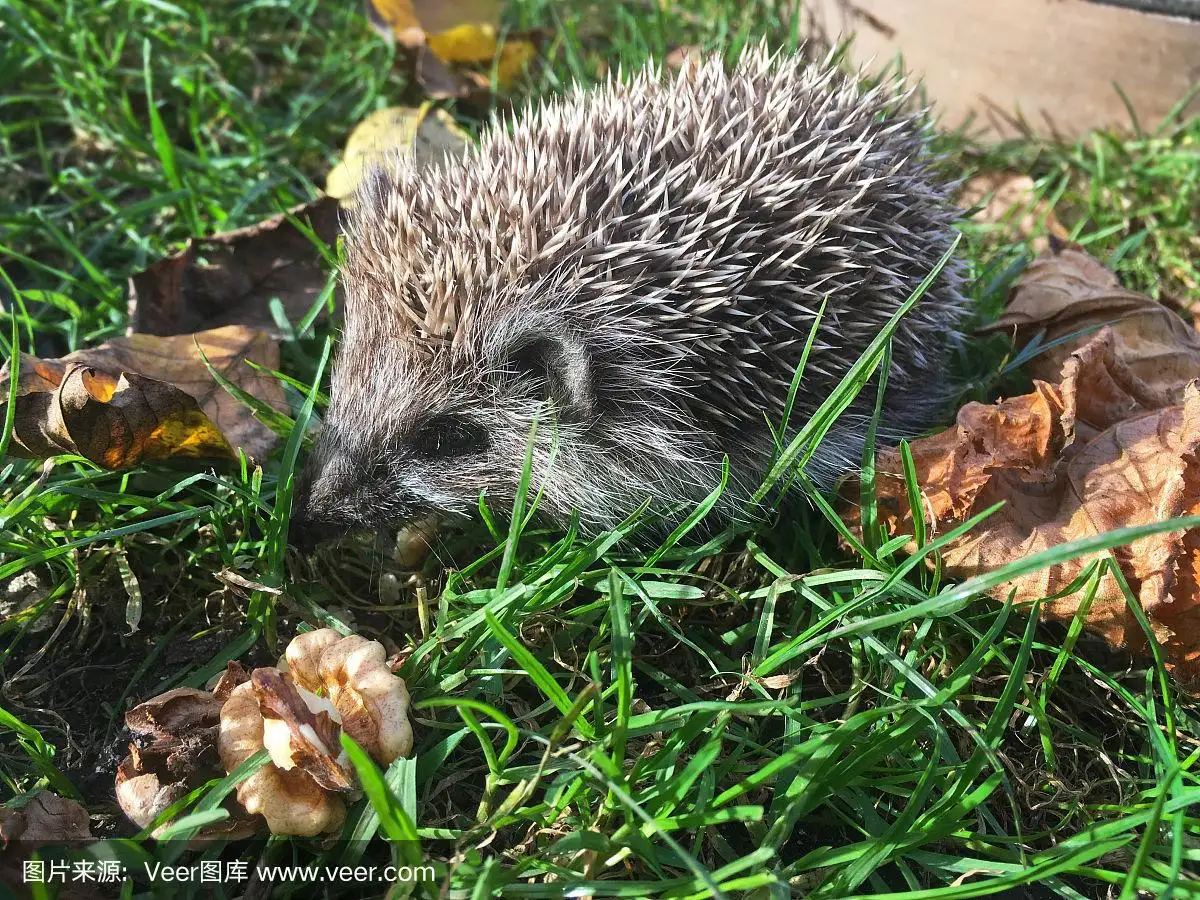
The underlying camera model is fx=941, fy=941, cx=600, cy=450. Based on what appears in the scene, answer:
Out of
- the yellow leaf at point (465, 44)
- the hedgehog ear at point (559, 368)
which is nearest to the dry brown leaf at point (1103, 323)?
the hedgehog ear at point (559, 368)

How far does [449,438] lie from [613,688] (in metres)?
0.88

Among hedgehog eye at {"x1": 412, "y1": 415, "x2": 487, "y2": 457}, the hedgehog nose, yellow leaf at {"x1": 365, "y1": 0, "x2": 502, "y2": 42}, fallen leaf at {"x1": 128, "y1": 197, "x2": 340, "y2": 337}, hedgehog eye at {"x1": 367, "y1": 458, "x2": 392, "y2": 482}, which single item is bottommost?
the hedgehog nose

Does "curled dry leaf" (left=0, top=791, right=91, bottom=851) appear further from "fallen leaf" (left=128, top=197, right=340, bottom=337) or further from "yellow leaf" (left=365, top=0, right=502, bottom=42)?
"yellow leaf" (left=365, top=0, right=502, bottom=42)

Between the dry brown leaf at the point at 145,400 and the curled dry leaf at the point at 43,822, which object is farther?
the dry brown leaf at the point at 145,400

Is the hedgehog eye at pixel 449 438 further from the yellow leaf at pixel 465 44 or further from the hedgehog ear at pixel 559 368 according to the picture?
the yellow leaf at pixel 465 44

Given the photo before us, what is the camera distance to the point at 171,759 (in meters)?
1.76

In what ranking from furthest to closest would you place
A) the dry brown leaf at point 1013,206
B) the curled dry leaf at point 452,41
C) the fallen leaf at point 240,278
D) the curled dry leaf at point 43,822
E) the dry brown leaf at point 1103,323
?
the curled dry leaf at point 452,41
the dry brown leaf at point 1013,206
the fallen leaf at point 240,278
the dry brown leaf at point 1103,323
the curled dry leaf at point 43,822

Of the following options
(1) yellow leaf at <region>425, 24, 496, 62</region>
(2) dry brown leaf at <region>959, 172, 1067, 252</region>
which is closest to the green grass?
(2) dry brown leaf at <region>959, 172, 1067, 252</region>

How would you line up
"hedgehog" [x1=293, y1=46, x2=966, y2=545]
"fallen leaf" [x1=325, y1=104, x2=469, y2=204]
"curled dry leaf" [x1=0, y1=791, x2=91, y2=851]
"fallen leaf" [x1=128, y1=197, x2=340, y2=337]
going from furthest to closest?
"fallen leaf" [x1=325, y1=104, x2=469, y2=204] < "fallen leaf" [x1=128, y1=197, x2=340, y2=337] < "hedgehog" [x1=293, y1=46, x2=966, y2=545] < "curled dry leaf" [x1=0, y1=791, x2=91, y2=851]

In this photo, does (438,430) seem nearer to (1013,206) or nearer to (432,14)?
(432,14)

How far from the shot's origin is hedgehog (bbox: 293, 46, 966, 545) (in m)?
2.33

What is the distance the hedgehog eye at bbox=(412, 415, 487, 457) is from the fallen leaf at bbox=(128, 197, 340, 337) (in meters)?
0.76

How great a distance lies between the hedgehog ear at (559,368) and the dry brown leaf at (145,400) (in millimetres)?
724

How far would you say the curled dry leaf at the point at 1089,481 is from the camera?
2135mm
